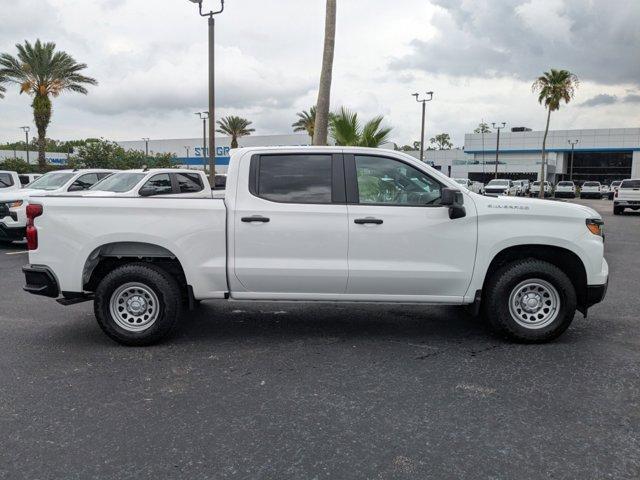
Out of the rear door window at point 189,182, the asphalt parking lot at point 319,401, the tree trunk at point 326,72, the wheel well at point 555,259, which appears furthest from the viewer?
the tree trunk at point 326,72

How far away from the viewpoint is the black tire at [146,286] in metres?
5.20

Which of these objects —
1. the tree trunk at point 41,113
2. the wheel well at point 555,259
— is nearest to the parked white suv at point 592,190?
the tree trunk at point 41,113

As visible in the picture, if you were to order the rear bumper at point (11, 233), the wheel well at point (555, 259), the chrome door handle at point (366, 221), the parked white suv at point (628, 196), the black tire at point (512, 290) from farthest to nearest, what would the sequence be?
the parked white suv at point (628, 196) < the rear bumper at point (11, 233) < the wheel well at point (555, 259) < the black tire at point (512, 290) < the chrome door handle at point (366, 221)

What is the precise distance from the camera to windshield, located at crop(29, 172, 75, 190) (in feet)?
46.4

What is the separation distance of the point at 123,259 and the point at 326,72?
28.4 feet

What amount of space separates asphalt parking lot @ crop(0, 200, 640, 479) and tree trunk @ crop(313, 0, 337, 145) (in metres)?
7.56

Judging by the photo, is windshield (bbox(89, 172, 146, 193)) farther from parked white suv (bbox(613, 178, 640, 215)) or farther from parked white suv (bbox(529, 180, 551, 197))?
parked white suv (bbox(529, 180, 551, 197))

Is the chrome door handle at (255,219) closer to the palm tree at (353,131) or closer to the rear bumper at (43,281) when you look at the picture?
the rear bumper at (43,281)

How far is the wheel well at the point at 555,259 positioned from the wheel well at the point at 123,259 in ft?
9.99

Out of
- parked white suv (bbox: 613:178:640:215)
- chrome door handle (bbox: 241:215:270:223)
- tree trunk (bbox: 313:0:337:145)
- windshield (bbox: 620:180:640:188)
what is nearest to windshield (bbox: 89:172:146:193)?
tree trunk (bbox: 313:0:337:145)

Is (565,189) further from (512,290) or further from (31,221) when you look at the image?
(31,221)

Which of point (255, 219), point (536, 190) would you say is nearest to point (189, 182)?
point (255, 219)

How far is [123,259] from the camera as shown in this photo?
5426 millimetres

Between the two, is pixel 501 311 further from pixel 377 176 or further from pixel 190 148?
pixel 190 148
